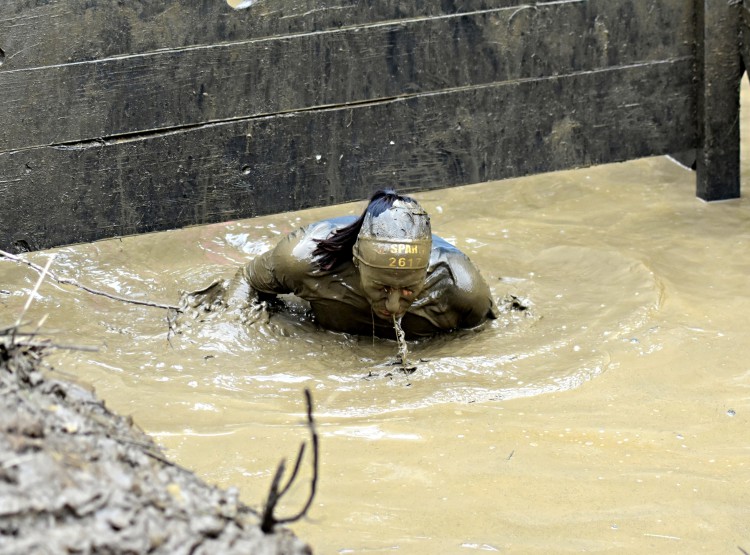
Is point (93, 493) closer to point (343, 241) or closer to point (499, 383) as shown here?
point (499, 383)

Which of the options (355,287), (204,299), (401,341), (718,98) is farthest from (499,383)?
(718,98)

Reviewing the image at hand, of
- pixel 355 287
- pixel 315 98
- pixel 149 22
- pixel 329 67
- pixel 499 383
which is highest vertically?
pixel 149 22

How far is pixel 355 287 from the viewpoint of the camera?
4.58 meters

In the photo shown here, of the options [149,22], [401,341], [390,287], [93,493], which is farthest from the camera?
[149,22]

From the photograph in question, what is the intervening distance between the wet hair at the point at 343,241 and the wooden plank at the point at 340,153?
0.98 metres

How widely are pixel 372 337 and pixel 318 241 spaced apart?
539 millimetres

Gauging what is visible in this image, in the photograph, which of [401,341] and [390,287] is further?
[401,341]

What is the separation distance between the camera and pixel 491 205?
639 centimetres

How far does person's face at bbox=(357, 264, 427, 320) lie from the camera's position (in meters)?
→ 4.05

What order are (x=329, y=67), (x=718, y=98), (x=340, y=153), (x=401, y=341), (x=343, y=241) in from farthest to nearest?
(x=718, y=98)
(x=340, y=153)
(x=329, y=67)
(x=343, y=241)
(x=401, y=341)

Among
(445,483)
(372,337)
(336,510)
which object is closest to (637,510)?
(445,483)

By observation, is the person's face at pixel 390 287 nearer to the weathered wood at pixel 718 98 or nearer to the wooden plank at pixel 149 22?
the wooden plank at pixel 149 22

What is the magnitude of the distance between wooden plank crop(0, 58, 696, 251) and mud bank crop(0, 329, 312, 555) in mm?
3424

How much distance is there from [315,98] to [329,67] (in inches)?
7.0
